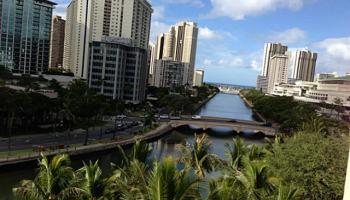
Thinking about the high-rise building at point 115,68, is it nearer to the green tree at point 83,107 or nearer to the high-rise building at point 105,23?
the high-rise building at point 105,23

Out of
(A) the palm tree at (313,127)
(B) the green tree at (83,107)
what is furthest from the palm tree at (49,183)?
(B) the green tree at (83,107)

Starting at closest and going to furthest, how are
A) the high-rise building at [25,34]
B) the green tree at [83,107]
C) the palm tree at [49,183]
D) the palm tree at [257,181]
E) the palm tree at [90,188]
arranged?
the palm tree at [90,188] < the palm tree at [49,183] < the palm tree at [257,181] < the green tree at [83,107] < the high-rise building at [25,34]

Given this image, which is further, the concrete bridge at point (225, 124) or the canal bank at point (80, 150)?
the concrete bridge at point (225, 124)

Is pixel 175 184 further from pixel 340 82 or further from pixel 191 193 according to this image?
pixel 340 82

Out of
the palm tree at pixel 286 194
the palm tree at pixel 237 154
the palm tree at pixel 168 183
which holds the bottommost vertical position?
the palm tree at pixel 237 154

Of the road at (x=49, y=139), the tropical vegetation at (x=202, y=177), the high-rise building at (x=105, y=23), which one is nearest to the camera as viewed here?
the tropical vegetation at (x=202, y=177)

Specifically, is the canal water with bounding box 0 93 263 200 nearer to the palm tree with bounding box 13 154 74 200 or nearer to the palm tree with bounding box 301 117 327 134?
the palm tree with bounding box 13 154 74 200
